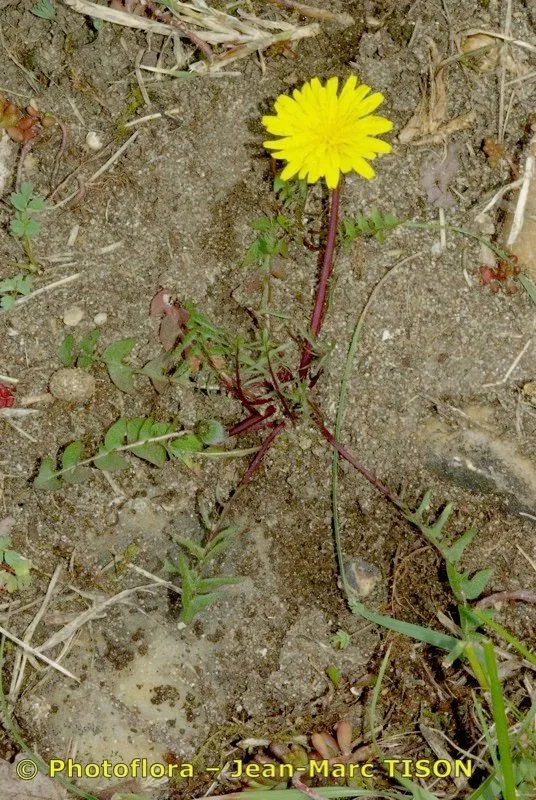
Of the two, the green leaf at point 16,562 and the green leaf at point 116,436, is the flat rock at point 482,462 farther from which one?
the green leaf at point 16,562

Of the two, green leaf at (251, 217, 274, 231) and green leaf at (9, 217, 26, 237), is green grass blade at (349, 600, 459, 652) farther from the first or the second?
green leaf at (9, 217, 26, 237)

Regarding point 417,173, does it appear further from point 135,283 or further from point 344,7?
point 135,283

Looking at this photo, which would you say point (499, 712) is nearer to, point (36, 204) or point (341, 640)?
point (341, 640)

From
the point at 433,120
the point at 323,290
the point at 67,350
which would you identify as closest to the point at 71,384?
the point at 67,350

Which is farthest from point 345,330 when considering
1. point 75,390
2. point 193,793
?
point 193,793

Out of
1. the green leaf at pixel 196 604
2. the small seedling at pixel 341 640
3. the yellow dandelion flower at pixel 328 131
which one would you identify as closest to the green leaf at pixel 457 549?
the small seedling at pixel 341 640

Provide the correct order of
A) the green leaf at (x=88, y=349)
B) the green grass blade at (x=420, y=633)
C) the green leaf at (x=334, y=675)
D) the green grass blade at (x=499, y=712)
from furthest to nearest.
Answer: the green leaf at (x=88, y=349) → the green leaf at (x=334, y=675) → the green grass blade at (x=420, y=633) → the green grass blade at (x=499, y=712)
